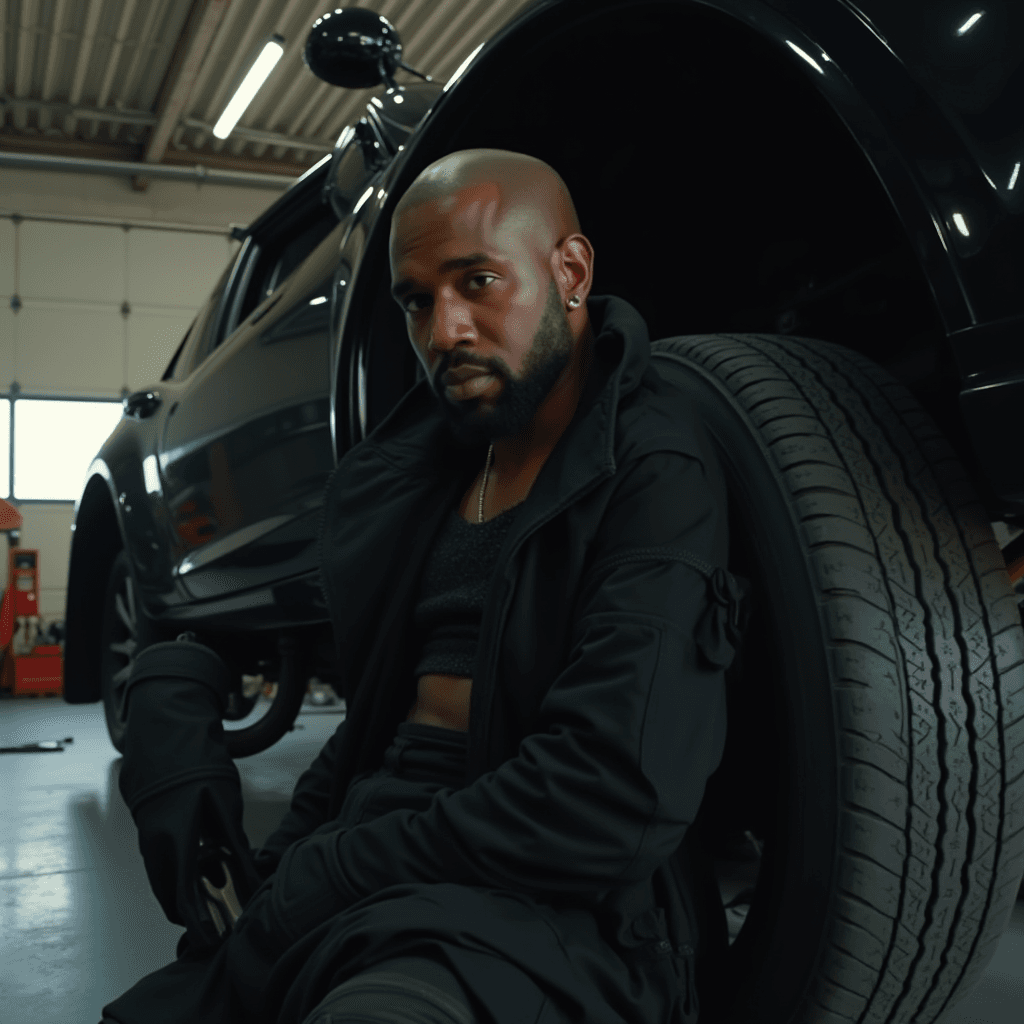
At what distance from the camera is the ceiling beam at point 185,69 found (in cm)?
693

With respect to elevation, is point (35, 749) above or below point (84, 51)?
below

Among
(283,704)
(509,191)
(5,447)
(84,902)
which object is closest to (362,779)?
(509,191)

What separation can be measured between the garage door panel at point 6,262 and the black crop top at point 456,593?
897 cm

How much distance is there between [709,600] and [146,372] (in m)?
9.11

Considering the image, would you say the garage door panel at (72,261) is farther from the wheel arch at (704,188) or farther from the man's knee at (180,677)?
the man's knee at (180,677)

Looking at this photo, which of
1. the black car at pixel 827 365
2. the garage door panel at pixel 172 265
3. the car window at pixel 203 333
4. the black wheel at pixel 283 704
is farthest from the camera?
the garage door panel at pixel 172 265

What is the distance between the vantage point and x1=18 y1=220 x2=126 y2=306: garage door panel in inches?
352

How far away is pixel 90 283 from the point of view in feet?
30.0

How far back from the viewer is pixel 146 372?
9211 mm

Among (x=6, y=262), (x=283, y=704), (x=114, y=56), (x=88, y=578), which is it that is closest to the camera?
(x=283, y=704)

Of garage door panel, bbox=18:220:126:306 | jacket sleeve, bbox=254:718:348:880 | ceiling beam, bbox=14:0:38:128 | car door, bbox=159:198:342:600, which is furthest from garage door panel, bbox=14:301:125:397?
jacket sleeve, bbox=254:718:348:880

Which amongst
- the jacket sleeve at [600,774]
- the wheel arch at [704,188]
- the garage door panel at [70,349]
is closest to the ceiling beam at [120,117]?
the garage door panel at [70,349]

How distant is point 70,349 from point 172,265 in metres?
1.19

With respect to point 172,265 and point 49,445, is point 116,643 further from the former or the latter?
point 172,265
